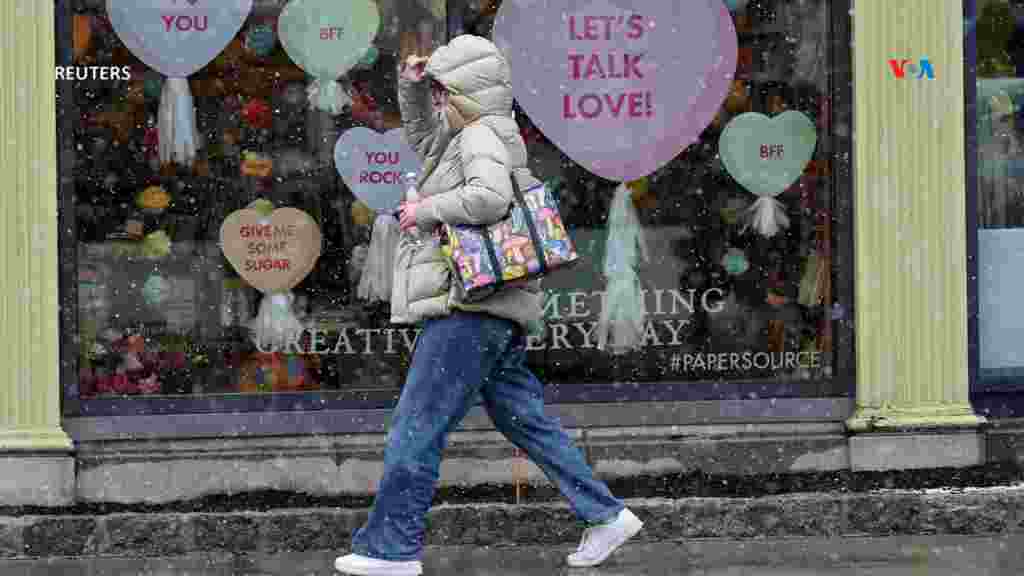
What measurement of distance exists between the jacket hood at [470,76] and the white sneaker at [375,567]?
154 cm

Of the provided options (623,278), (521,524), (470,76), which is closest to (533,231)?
(470,76)

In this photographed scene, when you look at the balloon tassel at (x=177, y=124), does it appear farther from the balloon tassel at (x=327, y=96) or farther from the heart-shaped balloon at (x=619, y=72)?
the heart-shaped balloon at (x=619, y=72)

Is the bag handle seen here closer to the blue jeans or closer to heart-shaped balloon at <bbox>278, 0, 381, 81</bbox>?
the blue jeans

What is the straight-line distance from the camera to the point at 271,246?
30.3 ft

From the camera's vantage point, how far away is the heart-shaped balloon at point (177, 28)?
358 inches

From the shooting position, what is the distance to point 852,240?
9.43 meters

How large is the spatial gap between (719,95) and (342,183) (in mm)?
1742

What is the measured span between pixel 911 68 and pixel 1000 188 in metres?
0.81

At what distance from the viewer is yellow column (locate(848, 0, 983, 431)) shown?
927cm

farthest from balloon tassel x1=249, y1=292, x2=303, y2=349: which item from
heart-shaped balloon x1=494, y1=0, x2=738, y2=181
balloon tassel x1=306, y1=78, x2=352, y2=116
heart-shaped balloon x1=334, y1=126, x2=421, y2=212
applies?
heart-shaped balloon x1=494, y1=0, x2=738, y2=181

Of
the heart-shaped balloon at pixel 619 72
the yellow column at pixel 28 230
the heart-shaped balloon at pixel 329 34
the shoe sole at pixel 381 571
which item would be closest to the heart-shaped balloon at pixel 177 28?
the heart-shaped balloon at pixel 329 34

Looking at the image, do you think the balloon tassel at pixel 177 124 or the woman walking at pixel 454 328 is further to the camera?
the balloon tassel at pixel 177 124

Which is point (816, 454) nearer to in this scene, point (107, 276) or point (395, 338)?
point (395, 338)

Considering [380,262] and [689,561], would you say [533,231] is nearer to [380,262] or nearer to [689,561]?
[689,561]
